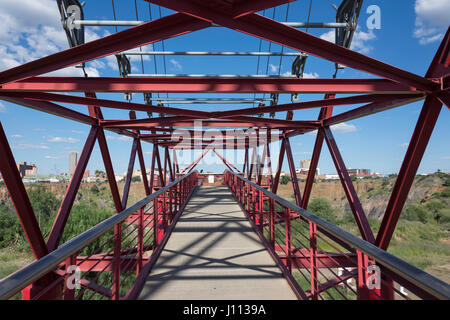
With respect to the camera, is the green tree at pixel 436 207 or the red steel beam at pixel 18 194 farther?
the green tree at pixel 436 207

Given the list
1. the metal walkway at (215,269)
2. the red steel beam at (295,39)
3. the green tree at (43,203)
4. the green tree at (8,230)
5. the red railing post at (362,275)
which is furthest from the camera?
the green tree at (43,203)

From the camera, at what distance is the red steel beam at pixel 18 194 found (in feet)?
9.94

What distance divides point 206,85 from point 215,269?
2677mm

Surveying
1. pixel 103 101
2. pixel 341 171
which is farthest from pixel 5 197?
pixel 341 171

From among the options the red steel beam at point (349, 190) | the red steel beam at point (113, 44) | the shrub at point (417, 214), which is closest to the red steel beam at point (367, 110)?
the red steel beam at point (349, 190)

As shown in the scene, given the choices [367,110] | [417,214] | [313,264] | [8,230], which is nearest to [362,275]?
[313,264]

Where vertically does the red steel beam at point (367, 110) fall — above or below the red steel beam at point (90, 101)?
below

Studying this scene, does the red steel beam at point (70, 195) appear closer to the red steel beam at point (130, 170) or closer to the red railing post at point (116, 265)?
the red railing post at point (116, 265)

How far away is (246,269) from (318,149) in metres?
3.96

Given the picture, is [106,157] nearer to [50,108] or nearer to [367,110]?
[50,108]

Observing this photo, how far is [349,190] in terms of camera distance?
5086 mm

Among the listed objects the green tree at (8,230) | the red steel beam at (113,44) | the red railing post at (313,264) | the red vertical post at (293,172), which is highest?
the red steel beam at (113,44)

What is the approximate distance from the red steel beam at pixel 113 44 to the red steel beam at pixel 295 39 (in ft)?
1.00

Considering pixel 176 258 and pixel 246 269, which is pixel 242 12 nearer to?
pixel 246 269
